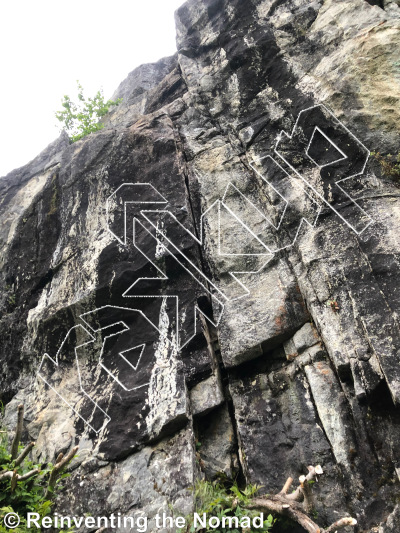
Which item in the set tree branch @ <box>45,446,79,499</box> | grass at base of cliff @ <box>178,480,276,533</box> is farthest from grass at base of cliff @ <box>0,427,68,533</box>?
grass at base of cliff @ <box>178,480,276,533</box>

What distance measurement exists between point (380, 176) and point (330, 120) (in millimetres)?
1507

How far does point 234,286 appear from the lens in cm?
646

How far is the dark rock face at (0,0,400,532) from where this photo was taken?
488cm

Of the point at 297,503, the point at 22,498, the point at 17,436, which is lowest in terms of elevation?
the point at 297,503

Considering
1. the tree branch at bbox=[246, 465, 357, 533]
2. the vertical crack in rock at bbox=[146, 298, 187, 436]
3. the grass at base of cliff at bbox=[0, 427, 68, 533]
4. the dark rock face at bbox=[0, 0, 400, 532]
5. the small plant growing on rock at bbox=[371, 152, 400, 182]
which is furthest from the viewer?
the small plant growing on rock at bbox=[371, 152, 400, 182]

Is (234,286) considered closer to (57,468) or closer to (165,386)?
(165,386)

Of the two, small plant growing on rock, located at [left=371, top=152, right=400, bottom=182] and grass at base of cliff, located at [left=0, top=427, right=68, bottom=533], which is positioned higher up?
grass at base of cliff, located at [left=0, top=427, right=68, bottom=533]

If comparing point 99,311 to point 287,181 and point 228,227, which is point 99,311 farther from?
point 287,181

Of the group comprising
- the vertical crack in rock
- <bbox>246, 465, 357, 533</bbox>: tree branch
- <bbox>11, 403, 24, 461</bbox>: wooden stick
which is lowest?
<bbox>246, 465, 357, 533</bbox>: tree branch

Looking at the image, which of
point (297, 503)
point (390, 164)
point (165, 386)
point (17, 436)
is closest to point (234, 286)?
point (165, 386)

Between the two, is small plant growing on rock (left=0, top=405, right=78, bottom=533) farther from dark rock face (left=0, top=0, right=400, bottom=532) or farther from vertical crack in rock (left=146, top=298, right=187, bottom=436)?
vertical crack in rock (left=146, top=298, right=187, bottom=436)

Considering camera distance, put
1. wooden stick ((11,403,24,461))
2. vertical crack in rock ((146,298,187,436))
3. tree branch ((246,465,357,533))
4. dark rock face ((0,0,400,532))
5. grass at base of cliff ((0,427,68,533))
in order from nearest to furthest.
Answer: tree branch ((246,465,357,533))
wooden stick ((11,403,24,461))
grass at base of cliff ((0,427,68,533))
dark rock face ((0,0,400,532))
vertical crack in rock ((146,298,187,436))

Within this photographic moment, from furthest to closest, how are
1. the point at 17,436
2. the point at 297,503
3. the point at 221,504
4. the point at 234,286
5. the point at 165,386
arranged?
the point at 234,286, the point at 165,386, the point at 221,504, the point at 17,436, the point at 297,503

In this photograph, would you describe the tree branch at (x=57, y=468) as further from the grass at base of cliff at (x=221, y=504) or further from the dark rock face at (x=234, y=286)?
the grass at base of cliff at (x=221, y=504)
